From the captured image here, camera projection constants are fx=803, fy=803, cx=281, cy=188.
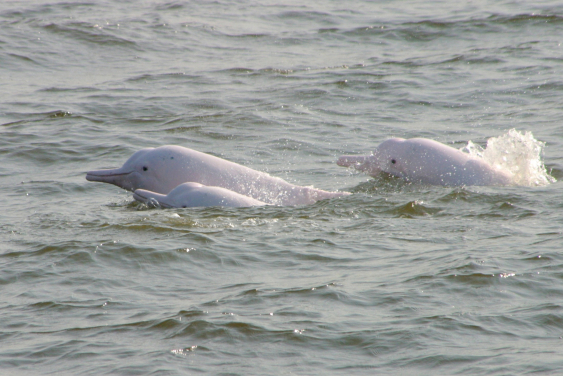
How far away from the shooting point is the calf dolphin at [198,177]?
10.1m

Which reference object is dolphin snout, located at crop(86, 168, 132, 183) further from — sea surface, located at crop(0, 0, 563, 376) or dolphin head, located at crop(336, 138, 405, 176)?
dolphin head, located at crop(336, 138, 405, 176)

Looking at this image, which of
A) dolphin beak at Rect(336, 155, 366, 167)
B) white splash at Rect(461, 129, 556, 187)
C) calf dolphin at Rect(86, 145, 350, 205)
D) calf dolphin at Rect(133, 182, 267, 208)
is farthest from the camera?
dolphin beak at Rect(336, 155, 366, 167)

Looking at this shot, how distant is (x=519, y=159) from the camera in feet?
36.8

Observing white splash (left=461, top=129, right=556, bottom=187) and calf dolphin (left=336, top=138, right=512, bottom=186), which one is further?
white splash (left=461, top=129, right=556, bottom=187)

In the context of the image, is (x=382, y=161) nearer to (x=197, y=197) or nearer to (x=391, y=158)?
(x=391, y=158)

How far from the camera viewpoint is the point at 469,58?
20750 mm

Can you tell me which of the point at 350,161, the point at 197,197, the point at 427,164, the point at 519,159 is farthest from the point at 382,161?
the point at 197,197

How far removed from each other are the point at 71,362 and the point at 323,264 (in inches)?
111

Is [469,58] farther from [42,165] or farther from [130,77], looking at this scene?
[42,165]

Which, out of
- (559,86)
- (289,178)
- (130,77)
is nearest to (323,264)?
(289,178)

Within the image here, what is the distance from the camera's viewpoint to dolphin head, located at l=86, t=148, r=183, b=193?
10414 mm

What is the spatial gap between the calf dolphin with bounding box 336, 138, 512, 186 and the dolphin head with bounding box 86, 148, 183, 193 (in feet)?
8.66

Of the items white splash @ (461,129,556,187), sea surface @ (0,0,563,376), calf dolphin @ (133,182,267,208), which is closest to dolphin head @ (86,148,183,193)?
sea surface @ (0,0,563,376)

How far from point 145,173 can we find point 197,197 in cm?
125
